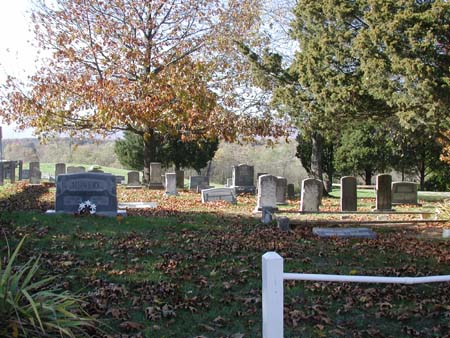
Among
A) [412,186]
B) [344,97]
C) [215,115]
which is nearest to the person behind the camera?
[344,97]

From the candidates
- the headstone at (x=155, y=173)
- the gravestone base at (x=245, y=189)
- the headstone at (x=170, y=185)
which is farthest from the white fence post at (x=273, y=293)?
the headstone at (x=155, y=173)

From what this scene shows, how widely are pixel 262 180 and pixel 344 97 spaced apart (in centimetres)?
362

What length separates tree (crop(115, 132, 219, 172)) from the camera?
35.8 m

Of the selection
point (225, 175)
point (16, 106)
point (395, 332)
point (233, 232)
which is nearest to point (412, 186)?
point (233, 232)

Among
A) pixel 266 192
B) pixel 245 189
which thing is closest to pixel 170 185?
pixel 245 189

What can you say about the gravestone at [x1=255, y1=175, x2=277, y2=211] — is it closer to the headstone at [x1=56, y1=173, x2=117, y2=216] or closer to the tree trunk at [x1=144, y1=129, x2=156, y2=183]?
the headstone at [x1=56, y1=173, x2=117, y2=216]

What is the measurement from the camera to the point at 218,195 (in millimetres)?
20828

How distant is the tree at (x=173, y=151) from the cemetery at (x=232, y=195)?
5.7 inches

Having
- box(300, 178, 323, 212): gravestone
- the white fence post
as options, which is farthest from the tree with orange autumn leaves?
the white fence post

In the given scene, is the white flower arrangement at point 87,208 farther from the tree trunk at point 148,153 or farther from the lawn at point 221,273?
the tree trunk at point 148,153

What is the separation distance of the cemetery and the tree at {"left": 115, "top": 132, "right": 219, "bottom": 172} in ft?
0.47

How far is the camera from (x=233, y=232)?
11.4 meters

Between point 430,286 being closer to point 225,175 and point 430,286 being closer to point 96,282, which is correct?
point 96,282

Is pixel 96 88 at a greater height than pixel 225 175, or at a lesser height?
greater
